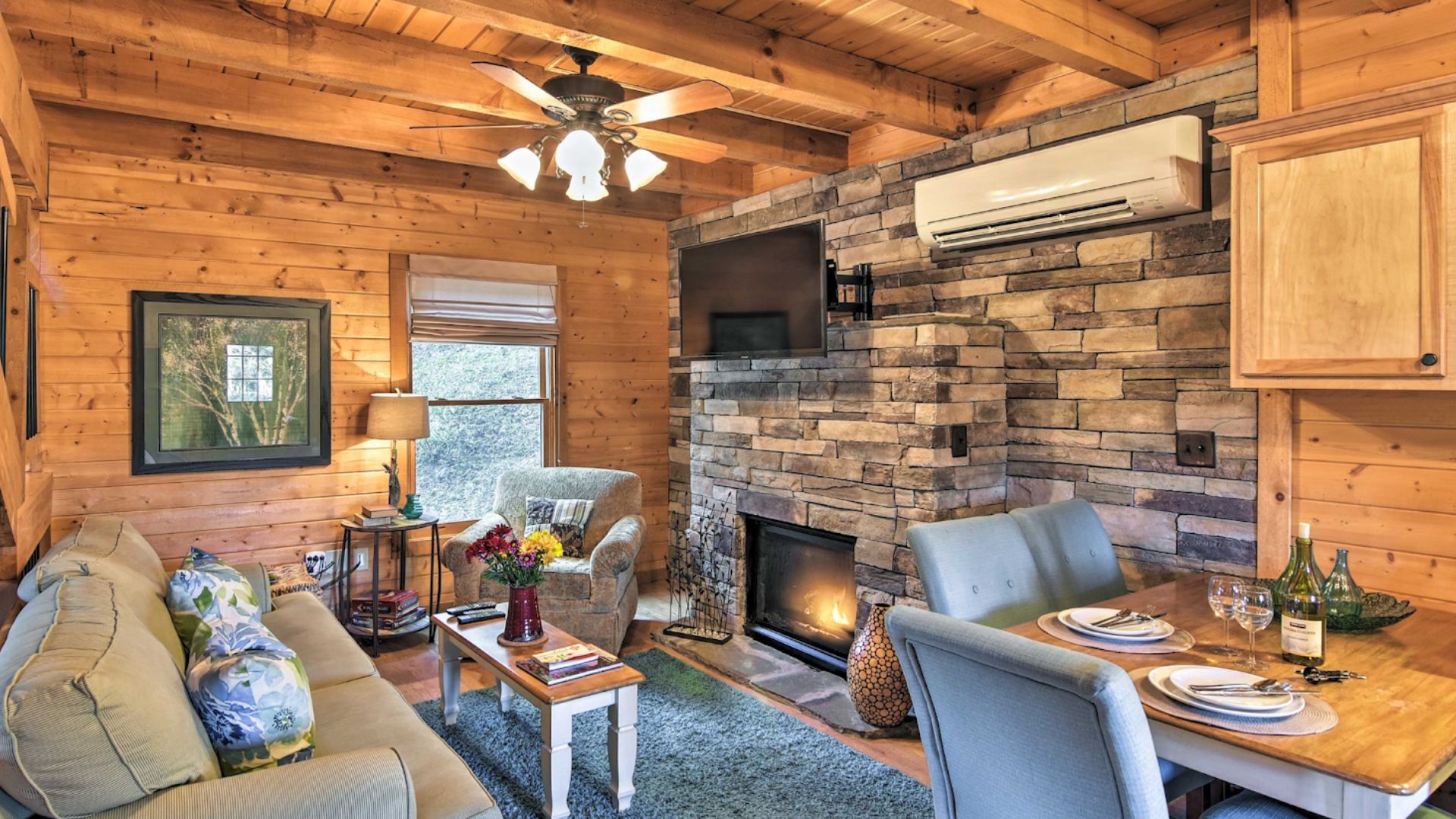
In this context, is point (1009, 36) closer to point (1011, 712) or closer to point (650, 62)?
point (650, 62)

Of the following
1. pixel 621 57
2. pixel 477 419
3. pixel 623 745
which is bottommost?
pixel 623 745

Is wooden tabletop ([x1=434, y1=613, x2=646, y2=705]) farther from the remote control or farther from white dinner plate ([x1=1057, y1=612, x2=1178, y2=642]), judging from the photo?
white dinner plate ([x1=1057, y1=612, x2=1178, y2=642])

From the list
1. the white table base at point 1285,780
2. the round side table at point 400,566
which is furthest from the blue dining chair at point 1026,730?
the round side table at point 400,566

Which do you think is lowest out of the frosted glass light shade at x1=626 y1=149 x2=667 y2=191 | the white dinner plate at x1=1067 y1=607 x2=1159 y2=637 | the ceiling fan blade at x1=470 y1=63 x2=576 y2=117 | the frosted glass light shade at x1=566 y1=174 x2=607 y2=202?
the white dinner plate at x1=1067 y1=607 x2=1159 y2=637

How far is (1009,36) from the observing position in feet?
8.69

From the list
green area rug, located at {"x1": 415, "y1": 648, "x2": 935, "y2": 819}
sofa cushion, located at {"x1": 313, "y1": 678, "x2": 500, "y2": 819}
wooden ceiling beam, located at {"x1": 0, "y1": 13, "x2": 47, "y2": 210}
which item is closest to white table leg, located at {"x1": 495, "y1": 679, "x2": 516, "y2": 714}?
green area rug, located at {"x1": 415, "y1": 648, "x2": 935, "y2": 819}

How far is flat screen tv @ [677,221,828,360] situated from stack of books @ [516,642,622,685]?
1.58 m

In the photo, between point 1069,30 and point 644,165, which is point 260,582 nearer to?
point 644,165

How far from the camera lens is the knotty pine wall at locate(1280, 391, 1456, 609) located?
7.93 ft

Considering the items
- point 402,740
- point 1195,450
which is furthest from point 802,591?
point 402,740

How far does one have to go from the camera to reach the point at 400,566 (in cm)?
465

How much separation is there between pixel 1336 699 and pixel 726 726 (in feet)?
6.95

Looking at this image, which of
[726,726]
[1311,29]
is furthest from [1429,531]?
[726,726]

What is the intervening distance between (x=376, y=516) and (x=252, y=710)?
2710 millimetres
